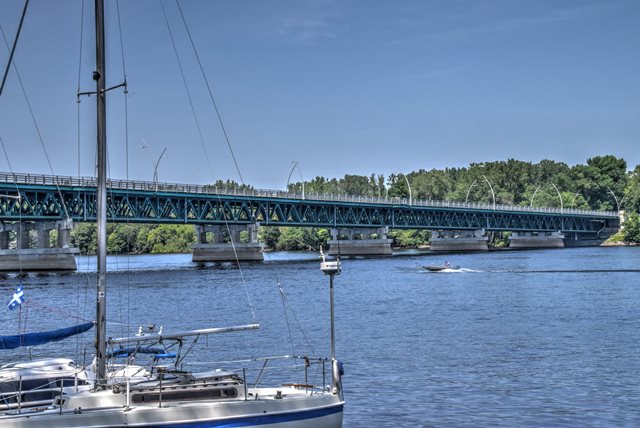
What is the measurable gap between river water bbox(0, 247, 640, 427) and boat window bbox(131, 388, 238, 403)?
553 centimetres

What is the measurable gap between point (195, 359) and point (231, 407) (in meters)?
22.8

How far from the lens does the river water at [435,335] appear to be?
124 feet

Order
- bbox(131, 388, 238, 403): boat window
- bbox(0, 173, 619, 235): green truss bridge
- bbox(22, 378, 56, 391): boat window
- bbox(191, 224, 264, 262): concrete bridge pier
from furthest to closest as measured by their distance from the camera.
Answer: bbox(191, 224, 264, 262): concrete bridge pier < bbox(0, 173, 619, 235): green truss bridge < bbox(22, 378, 56, 391): boat window < bbox(131, 388, 238, 403): boat window

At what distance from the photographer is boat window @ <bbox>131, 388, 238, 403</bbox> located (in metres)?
27.3

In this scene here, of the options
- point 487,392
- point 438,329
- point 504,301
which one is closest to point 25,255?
point 504,301

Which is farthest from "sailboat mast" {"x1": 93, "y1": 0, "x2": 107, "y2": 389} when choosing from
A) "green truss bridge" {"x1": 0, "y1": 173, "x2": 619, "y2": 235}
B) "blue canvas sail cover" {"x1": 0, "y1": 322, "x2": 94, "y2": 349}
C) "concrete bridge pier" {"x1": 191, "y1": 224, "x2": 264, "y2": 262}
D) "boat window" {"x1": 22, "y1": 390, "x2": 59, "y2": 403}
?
"concrete bridge pier" {"x1": 191, "y1": 224, "x2": 264, "y2": 262}

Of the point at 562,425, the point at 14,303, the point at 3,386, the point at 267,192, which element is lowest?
the point at 562,425

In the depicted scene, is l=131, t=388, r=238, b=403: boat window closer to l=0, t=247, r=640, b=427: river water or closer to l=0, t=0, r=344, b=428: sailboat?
l=0, t=0, r=344, b=428: sailboat

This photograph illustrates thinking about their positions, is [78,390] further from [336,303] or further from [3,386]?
[336,303]

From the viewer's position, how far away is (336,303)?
8700cm

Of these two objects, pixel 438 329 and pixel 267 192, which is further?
pixel 267 192

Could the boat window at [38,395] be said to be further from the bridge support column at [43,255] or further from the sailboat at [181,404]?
the bridge support column at [43,255]

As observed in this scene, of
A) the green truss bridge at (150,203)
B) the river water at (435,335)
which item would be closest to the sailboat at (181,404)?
the river water at (435,335)

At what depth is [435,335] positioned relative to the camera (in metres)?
60.6
